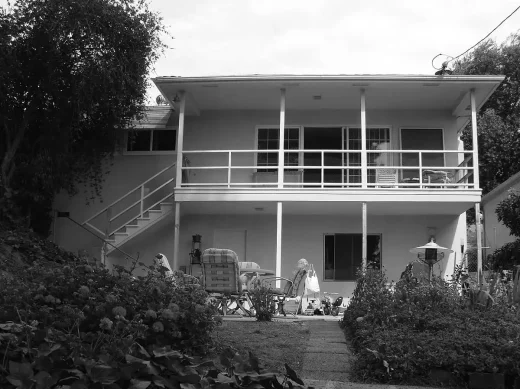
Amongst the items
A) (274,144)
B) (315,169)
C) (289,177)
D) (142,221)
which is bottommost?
(142,221)

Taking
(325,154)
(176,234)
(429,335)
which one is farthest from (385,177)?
(429,335)

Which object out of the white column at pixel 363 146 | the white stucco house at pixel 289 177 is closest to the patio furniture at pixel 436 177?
the white stucco house at pixel 289 177

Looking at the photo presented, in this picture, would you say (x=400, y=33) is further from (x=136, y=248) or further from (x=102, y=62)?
(x=136, y=248)

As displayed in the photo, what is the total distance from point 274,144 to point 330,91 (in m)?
2.39

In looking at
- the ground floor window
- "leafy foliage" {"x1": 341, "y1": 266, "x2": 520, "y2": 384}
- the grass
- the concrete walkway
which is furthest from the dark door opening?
the concrete walkway

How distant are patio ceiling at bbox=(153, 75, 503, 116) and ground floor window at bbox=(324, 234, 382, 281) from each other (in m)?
3.29

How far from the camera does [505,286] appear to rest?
764 centimetres

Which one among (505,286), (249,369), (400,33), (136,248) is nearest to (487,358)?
(249,369)

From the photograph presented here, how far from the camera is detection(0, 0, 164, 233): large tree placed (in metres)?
14.0

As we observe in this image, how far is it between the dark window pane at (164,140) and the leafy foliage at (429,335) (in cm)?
1063

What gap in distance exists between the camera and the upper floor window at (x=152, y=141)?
56.4 feet

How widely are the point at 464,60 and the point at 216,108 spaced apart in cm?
1845

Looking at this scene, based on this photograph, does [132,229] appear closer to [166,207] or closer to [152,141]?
[166,207]

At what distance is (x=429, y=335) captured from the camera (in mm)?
5656
